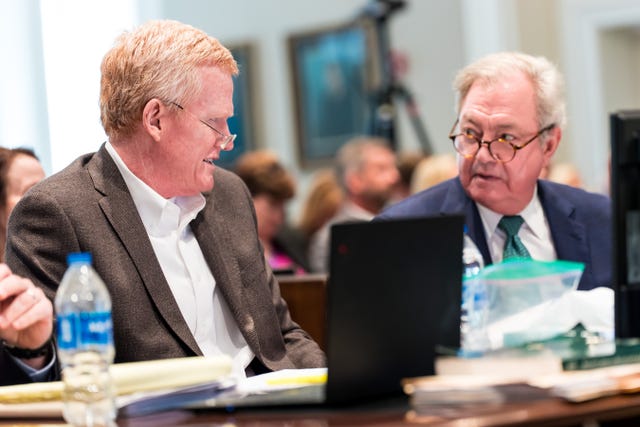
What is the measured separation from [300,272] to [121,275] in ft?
8.94

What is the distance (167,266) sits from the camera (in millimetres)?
2287

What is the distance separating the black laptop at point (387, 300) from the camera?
5.08 feet

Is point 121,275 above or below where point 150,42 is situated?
below

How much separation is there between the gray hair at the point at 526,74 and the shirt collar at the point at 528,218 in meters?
0.22

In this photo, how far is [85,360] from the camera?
151 cm

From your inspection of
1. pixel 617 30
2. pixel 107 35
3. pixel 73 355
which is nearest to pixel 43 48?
pixel 107 35

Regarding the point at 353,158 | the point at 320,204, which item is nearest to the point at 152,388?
the point at 320,204

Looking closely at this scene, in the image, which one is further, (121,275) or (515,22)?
(515,22)

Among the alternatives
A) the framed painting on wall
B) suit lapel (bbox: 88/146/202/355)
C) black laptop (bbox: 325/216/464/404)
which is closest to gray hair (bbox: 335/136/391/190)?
the framed painting on wall

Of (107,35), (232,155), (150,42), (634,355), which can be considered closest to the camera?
(634,355)

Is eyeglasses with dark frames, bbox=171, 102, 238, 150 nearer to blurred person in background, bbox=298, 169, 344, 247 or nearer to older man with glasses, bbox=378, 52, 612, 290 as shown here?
older man with glasses, bbox=378, 52, 612, 290

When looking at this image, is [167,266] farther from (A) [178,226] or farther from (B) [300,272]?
(B) [300,272]

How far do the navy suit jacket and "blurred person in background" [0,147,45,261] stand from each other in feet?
A: 2.91

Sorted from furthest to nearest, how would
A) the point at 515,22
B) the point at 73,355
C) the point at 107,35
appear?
the point at 515,22, the point at 107,35, the point at 73,355
